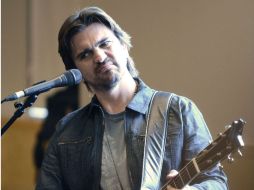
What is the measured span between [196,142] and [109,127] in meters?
0.30

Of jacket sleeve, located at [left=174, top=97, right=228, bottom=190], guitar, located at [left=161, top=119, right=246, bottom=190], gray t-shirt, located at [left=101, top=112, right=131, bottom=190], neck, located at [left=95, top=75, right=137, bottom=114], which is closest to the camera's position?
guitar, located at [left=161, top=119, right=246, bottom=190]

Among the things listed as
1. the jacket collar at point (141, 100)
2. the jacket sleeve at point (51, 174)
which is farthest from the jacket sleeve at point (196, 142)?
the jacket sleeve at point (51, 174)

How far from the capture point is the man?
143 cm

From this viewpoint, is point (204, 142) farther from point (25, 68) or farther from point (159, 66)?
point (25, 68)

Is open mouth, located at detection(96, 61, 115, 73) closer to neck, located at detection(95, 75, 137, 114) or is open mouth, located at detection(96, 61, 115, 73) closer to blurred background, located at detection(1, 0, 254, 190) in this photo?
neck, located at detection(95, 75, 137, 114)

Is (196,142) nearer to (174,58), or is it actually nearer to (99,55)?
(99,55)

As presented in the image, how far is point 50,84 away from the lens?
4.02 feet

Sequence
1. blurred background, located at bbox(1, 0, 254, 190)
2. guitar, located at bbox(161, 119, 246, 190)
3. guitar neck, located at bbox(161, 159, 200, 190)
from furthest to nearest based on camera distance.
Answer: blurred background, located at bbox(1, 0, 254, 190), guitar neck, located at bbox(161, 159, 200, 190), guitar, located at bbox(161, 119, 246, 190)

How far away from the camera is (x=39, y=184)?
1.61 meters

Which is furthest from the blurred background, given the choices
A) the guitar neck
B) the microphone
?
the microphone

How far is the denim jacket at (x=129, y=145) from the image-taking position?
4.65 feet

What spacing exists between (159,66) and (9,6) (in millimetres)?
1199

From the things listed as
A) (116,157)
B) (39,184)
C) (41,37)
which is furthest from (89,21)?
(41,37)

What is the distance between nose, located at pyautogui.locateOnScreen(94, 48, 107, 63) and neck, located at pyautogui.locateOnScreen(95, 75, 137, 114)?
0.10 meters
